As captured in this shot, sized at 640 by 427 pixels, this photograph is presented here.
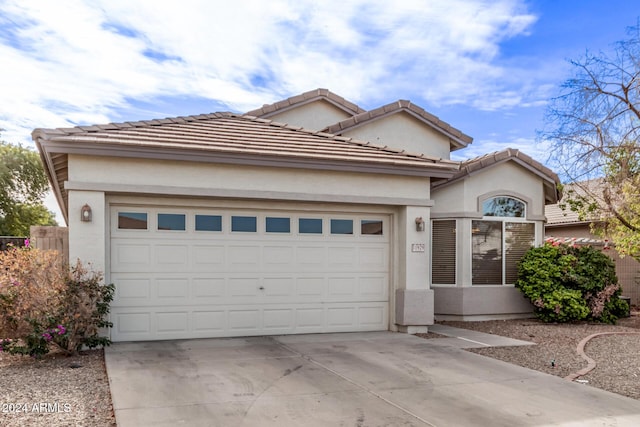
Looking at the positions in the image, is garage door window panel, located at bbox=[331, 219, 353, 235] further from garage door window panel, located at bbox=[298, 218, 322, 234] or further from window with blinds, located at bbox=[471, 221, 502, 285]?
window with blinds, located at bbox=[471, 221, 502, 285]

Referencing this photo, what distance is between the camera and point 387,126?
48.6 ft

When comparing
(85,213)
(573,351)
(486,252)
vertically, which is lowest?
(573,351)

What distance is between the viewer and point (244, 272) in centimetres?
992

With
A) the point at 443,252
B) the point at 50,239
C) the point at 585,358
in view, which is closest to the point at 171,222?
the point at 50,239

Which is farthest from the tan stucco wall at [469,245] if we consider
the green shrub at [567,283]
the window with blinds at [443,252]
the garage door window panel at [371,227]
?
the garage door window panel at [371,227]

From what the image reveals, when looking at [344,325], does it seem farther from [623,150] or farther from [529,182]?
[623,150]

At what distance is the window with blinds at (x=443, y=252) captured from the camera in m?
12.8

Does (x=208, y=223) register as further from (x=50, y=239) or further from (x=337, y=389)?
(x=337, y=389)

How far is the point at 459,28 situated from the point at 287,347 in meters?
8.07

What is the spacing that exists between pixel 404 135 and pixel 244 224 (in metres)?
6.70

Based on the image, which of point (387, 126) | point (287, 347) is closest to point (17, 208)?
point (387, 126)

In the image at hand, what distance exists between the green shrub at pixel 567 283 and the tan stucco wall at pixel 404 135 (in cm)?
406

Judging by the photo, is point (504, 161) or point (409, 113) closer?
point (504, 161)

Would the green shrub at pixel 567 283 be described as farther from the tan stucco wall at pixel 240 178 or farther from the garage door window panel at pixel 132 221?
the garage door window panel at pixel 132 221
